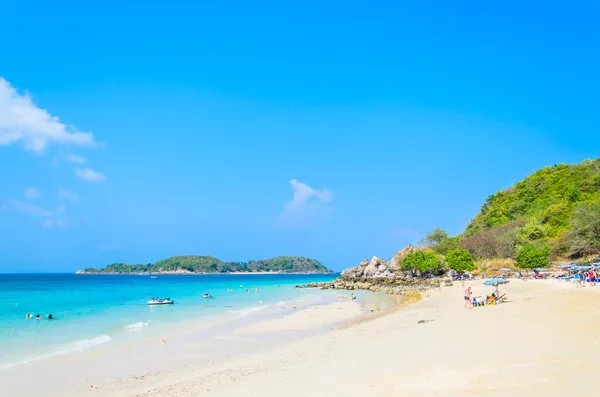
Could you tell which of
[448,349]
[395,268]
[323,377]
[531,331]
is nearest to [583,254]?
[395,268]

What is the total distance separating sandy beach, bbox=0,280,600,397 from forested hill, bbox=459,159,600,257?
41305 millimetres

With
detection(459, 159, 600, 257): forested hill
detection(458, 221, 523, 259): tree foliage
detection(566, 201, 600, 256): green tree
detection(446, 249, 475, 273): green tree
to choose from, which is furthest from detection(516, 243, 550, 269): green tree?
detection(458, 221, 523, 259): tree foliage

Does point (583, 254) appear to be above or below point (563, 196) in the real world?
below

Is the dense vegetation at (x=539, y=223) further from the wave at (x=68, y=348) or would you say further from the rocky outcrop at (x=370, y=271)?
the wave at (x=68, y=348)

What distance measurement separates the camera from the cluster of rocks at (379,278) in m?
61.9

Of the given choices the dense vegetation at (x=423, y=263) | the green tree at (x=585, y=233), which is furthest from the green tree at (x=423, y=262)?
the green tree at (x=585, y=233)

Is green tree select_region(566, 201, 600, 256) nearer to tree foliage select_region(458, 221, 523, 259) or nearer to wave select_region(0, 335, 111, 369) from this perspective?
tree foliage select_region(458, 221, 523, 259)

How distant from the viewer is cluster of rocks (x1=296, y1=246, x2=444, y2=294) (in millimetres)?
61875

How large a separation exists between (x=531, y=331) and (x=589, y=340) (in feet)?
9.56

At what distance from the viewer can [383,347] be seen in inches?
585

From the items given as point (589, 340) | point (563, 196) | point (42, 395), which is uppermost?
point (563, 196)

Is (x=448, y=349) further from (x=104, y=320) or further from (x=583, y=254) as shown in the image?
(x=583, y=254)

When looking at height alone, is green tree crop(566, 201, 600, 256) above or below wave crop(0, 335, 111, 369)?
above

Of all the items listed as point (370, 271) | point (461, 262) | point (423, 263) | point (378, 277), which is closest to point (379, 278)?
point (378, 277)
